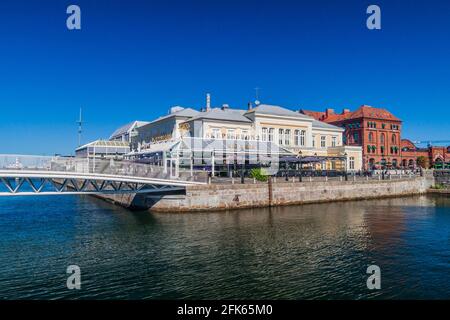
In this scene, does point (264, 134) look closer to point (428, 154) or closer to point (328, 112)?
point (328, 112)

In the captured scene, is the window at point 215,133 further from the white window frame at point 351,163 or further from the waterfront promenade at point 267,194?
the white window frame at point 351,163

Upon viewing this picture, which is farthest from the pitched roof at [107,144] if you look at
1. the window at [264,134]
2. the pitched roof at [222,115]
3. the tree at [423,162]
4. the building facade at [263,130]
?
the tree at [423,162]

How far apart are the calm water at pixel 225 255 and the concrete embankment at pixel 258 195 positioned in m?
2.47

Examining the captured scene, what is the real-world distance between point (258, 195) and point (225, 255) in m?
19.2

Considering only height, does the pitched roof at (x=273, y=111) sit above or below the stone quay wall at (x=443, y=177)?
above

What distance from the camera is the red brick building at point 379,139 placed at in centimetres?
7469

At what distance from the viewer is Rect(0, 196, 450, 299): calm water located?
14125mm

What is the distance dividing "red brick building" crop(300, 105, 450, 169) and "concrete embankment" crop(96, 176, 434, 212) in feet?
87.7

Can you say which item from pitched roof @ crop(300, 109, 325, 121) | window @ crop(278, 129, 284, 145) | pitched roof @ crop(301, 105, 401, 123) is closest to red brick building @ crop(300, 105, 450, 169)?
pitched roof @ crop(301, 105, 401, 123)

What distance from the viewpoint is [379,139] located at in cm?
7669

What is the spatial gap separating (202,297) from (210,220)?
52.3 feet

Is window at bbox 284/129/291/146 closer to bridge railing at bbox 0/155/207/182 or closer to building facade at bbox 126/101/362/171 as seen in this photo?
building facade at bbox 126/101/362/171

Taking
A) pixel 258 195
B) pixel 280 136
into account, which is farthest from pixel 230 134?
pixel 258 195
